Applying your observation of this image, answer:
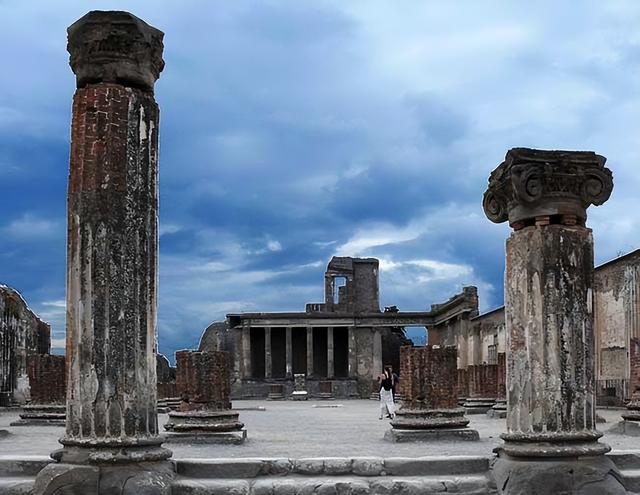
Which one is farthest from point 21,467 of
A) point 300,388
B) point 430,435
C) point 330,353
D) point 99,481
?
point 330,353

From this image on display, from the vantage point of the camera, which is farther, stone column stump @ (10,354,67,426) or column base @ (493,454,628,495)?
stone column stump @ (10,354,67,426)

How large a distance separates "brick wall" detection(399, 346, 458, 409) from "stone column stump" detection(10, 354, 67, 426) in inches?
286

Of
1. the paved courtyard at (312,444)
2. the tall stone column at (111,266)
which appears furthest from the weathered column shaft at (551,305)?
the tall stone column at (111,266)

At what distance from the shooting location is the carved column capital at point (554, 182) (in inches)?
345

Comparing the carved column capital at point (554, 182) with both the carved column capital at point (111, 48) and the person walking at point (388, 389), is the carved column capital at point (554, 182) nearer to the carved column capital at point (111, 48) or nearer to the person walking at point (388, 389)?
the carved column capital at point (111, 48)

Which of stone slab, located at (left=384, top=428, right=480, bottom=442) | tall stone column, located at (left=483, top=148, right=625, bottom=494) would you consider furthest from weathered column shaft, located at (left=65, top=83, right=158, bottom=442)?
stone slab, located at (left=384, top=428, right=480, bottom=442)

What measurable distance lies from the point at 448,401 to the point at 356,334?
37.0 metres

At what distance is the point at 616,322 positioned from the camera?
2541 cm

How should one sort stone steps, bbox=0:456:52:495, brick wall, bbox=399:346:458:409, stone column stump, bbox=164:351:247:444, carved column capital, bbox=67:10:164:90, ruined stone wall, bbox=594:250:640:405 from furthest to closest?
ruined stone wall, bbox=594:250:640:405 < brick wall, bbox=399:346:458:409 < stone column stump, bbox=164:351:247:444 < stone steps, bbox=0:456:52:495 < carved column capital, bbox=67:10:164:90

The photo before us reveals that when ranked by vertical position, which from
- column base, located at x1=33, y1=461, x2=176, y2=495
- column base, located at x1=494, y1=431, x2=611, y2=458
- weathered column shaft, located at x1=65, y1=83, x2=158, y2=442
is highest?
weathered column shaft, located at x1=65, y1=83, x2=158, y2=442

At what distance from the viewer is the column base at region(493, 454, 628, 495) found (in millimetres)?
8156

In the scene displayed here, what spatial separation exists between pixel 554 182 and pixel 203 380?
778 centimetres

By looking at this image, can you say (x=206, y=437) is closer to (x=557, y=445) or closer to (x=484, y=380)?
(x=557, y=445)

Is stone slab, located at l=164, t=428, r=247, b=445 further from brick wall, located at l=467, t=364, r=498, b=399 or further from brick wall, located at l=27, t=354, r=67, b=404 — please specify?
brick wall, located at l=467, t=364, r=498, b=399
